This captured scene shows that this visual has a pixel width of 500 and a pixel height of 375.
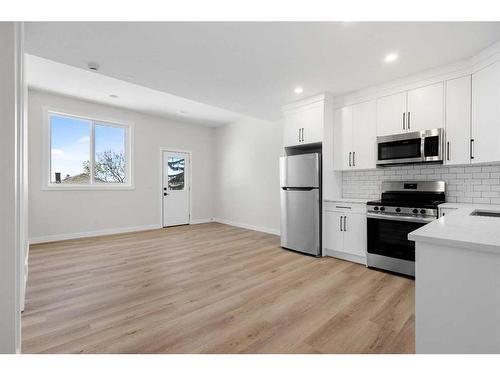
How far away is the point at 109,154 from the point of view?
540 centimetres

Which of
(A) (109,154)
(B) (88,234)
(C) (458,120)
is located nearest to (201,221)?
(B) (88,234)

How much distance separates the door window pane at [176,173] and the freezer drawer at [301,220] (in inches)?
135

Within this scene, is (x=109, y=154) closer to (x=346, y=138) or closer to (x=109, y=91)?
(x=109, y=91)

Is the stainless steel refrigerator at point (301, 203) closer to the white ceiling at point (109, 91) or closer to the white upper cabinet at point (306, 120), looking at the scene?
the white upper cabinet at point (306, 120)

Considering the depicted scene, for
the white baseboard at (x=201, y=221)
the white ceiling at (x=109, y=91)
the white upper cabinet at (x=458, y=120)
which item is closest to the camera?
the white upper cabinet at (x=458, y=120)

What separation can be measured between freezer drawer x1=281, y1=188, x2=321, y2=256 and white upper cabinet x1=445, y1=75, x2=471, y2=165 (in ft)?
5.35

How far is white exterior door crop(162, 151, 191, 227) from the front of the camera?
6.18 m

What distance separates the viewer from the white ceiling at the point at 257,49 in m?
2.09

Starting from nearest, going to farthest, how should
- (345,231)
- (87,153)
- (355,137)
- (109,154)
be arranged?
(345,231) → (355,137) → (87,153) → (109,154)

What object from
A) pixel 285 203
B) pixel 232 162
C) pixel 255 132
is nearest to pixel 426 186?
pixel 285 203

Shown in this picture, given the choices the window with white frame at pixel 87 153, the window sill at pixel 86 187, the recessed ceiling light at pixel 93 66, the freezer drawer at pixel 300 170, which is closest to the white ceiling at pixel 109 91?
the window with white frame at pixel 87 153

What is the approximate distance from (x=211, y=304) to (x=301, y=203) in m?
2.12

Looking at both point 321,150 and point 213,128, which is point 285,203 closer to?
point 321,150

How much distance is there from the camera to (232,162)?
21.4 feet
